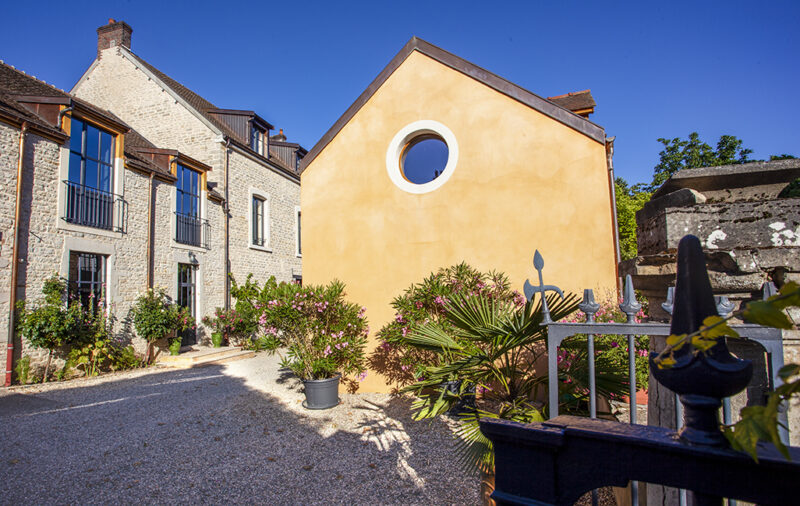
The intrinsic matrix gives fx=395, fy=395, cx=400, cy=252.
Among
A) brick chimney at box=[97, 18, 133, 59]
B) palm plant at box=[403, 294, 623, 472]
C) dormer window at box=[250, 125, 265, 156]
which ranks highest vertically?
brick chimney at box=[97, 18, 133, 59]

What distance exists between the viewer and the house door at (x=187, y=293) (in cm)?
1216

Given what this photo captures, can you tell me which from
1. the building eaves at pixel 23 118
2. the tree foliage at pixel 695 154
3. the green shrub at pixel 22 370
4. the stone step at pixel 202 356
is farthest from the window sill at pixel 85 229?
the tree foliage at pixel 695 154

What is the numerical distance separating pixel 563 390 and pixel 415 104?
5.16 m

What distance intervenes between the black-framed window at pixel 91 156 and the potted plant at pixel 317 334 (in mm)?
6733

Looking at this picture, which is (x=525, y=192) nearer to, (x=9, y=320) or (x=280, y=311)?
(x=280, y=311)

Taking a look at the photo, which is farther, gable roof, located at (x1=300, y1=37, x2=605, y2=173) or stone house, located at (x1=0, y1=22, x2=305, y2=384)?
stone house, located at (x1=0, y1=22, x2=305, y2=384)

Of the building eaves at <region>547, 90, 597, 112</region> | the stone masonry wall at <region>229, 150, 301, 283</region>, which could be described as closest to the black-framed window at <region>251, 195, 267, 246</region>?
the stone masonry wall at <region>229, 150, 301, 283</region>

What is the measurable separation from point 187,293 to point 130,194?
A: 344 centimetres

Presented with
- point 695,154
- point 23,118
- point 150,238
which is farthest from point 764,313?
point 695,154

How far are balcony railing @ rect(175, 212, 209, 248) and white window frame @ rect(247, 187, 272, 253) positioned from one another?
197 centimetres

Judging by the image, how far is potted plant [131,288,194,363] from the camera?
10180 millimetres

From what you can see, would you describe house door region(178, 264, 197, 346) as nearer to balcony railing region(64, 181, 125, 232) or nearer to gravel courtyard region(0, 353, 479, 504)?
balcony railing region(64, 181, 125, 232)

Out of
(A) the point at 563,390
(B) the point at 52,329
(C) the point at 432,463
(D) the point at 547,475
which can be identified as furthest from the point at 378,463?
(B) the point at 52,329

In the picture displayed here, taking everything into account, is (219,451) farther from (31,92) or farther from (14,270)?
(31,92)
